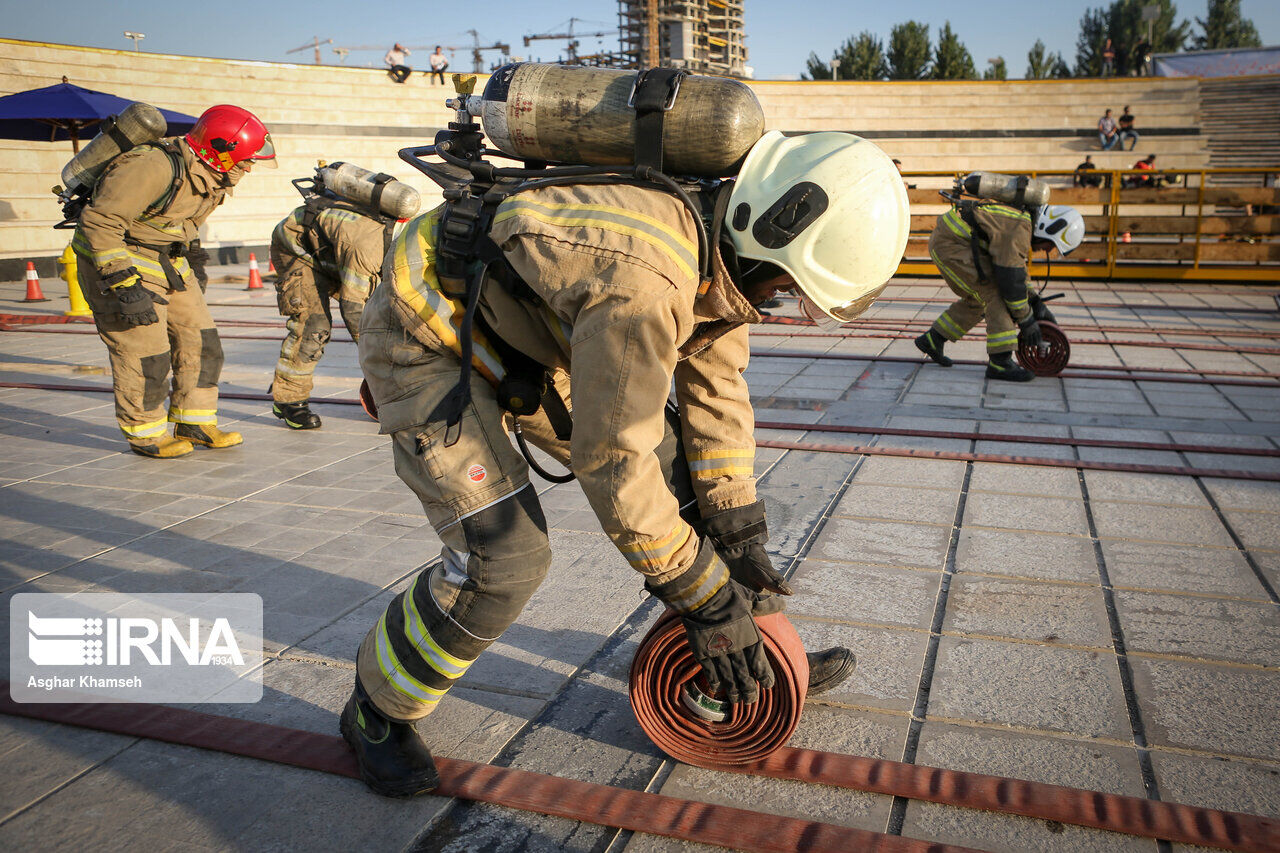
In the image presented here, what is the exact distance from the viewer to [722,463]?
2.72 m

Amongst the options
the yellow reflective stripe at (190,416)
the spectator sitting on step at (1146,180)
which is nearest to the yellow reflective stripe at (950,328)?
the yellow reflective stripe at (190,416)

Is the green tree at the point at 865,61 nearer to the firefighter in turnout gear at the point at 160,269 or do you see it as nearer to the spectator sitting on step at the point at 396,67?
the spectator sitting on step at the point at 396,67

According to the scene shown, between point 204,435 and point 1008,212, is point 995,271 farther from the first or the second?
point 204,435

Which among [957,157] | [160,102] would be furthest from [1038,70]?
[160,102]

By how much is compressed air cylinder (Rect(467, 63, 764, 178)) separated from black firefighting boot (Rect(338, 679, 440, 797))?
154 cm

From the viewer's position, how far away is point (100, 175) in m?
5.64

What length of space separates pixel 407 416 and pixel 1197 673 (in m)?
2.65

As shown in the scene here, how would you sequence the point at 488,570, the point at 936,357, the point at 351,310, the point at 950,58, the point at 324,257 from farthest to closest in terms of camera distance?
the point at 950,58 → the point at 936,357 → the point at 324,257 → the point at 351,310 → the point at 488,570

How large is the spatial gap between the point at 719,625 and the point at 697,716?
0.49 m

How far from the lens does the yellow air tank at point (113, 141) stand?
562 centimetres

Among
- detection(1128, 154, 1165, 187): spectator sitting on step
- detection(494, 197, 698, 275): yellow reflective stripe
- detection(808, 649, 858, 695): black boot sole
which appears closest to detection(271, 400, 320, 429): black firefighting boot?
detection(808, 649, 858, 695): black boot sole

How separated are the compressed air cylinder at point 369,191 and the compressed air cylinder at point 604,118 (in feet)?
12.9

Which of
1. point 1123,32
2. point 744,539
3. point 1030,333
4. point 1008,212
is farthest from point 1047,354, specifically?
point 1123,32

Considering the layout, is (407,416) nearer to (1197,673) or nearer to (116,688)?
(116,688)
